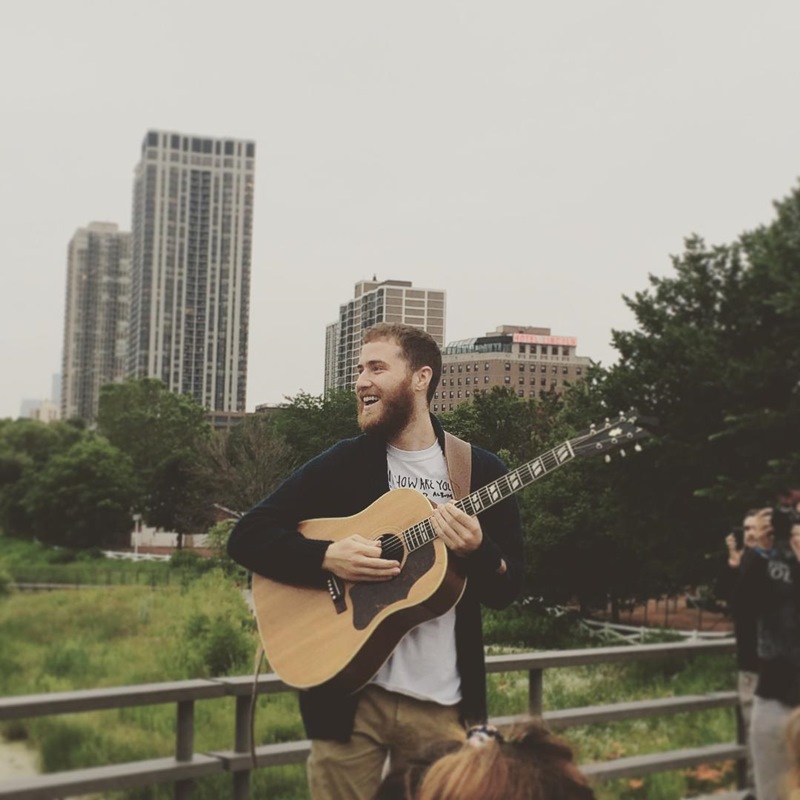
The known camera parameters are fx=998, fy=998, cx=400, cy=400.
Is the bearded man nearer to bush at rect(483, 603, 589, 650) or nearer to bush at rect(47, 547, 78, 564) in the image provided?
bush at rect(483, 603, 589, 650)

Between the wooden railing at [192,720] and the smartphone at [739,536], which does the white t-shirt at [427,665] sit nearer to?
the wooden railing at [192,720]

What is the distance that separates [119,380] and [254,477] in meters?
1.02

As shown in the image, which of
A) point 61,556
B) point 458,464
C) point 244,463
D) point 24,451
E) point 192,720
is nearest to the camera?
point 458,464

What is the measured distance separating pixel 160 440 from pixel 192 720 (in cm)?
163

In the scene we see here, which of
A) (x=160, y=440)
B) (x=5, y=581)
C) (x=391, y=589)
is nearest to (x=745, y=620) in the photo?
(x=391, y=589)

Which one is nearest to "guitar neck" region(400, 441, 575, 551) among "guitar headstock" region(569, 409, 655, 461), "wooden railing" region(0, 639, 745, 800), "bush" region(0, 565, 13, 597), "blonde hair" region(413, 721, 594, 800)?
"guitar headstock" region(569, 409, 655, 461)

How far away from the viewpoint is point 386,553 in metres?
1.82

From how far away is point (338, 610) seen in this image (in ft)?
6.03

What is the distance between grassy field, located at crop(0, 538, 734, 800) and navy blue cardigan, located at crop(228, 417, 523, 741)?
1.11m

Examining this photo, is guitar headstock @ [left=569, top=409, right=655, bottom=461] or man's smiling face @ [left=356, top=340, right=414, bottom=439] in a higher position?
man's smiling face @ [left=356, top=340, right=414, bottom=439]

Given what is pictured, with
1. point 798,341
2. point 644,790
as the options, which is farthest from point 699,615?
point 644,790

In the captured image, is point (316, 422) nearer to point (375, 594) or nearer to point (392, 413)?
point (392, 413)

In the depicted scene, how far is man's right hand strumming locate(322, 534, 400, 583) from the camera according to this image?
1.78 metres

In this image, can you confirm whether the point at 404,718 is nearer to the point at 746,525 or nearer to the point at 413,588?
the point at 413,588
